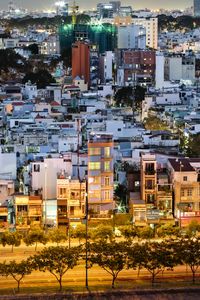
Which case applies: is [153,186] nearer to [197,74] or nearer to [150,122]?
[150,122]

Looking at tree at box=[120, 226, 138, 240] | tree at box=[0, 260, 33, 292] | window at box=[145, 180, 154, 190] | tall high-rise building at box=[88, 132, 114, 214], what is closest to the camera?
tree at box=[0, 260, 33, 292]

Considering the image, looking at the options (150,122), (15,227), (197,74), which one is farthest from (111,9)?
(15,227)

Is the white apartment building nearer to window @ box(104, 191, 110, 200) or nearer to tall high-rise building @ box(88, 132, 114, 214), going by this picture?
tall high-rise building @ box(88, 132, 114, 214)

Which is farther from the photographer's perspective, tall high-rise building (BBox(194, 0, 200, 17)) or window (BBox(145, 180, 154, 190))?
tall high-rise building (BBox(194, 0, 200, 17))

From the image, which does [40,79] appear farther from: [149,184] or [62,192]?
[62,192]

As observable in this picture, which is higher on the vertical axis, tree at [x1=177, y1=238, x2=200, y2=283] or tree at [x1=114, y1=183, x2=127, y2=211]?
tree at [x1=114, y1=183, x2=127, y2=211]

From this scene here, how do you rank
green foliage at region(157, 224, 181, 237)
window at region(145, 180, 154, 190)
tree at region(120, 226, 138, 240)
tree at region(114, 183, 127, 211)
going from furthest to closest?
tree at region(114, 183, 127, 211) → window at region(145, 180, 154, 190) → green foliage at region(157, 224, 181, 237) → tree at region(120, 226, 138, 240)

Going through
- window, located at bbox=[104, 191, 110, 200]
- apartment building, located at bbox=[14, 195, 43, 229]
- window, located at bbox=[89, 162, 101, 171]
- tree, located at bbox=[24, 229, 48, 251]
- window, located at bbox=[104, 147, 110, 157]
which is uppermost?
window, located at bbox=[104, 147, 110, 157]

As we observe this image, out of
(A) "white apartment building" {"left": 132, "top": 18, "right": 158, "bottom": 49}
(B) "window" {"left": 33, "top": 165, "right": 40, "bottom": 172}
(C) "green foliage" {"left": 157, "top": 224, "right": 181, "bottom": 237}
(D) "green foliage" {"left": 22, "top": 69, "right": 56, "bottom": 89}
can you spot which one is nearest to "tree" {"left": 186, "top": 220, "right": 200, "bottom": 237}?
(C) "green foliage" {"left": 157, "top": 224, "right": 181, "bottom": 237}
